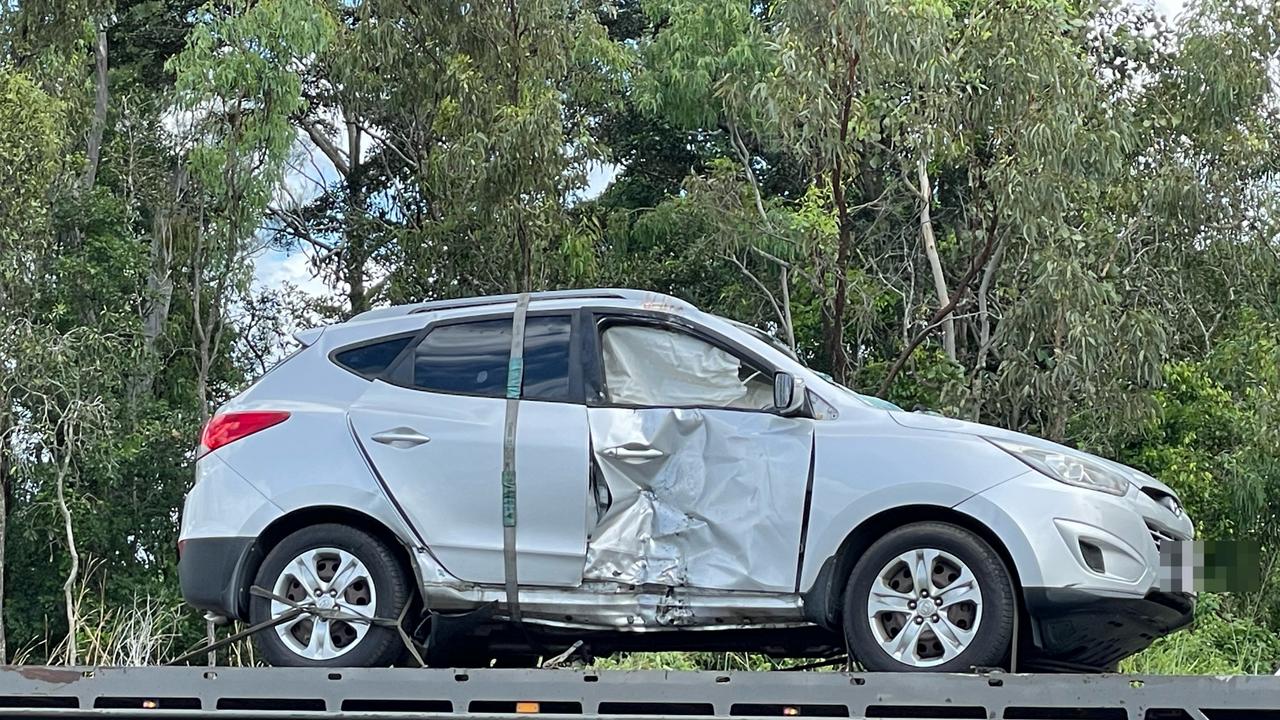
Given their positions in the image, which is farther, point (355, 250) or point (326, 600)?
point (355, 250)

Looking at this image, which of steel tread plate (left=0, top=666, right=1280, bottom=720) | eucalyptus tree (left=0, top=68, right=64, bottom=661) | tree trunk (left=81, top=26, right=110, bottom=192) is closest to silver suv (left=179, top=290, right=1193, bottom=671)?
steel tread plate (left=0, top=666, right=1280, bottom=720)

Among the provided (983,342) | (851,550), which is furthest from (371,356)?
(983,342)

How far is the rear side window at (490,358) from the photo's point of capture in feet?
18.5

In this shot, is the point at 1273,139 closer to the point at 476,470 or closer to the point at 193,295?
the point at 476,470

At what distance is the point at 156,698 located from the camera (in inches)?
183

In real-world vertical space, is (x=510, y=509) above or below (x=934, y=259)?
below

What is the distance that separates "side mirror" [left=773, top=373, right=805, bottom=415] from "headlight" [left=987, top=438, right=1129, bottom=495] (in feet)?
2.32

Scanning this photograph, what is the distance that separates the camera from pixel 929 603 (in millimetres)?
5121

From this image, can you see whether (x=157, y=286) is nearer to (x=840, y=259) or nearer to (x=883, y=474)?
(x=840, y=259)

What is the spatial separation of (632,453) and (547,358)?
55 centimetres

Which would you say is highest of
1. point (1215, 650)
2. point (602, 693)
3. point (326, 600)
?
point (326, 600)

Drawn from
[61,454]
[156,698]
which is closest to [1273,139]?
[156,698]

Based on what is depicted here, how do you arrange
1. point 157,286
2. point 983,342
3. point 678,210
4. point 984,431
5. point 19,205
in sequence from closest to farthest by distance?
point 984,431
point 983,342
point 19,205
point 678,210
point 157,286

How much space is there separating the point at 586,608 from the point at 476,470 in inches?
26.2
